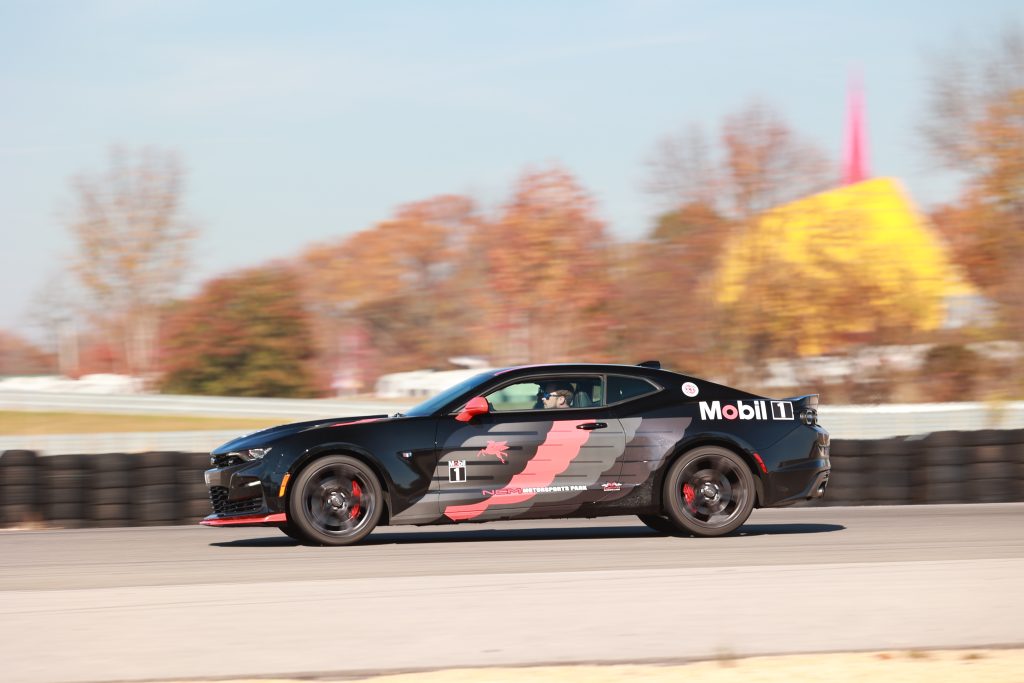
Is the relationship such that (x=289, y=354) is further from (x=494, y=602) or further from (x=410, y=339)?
(x=494, y=602)

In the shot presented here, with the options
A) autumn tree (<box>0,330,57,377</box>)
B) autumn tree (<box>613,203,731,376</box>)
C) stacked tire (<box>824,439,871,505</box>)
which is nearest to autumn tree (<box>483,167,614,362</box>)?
autumn tree (<box>613,203,731,376</box>)

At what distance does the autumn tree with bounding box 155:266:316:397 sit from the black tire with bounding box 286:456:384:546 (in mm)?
45000

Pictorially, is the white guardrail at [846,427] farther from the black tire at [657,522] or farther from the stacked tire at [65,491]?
the black tire at [657,522]

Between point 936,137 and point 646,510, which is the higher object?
point 936,137

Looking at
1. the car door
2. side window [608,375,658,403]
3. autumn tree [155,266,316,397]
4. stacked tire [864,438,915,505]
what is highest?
autumn tree [155,266,316,397]

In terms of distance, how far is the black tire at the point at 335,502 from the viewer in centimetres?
940

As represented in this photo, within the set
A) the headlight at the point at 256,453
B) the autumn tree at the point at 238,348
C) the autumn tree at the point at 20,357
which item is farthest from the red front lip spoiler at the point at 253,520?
the autumn tree at the point at 20,357

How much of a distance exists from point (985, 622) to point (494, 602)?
250 centimetres

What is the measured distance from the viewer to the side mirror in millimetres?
9594

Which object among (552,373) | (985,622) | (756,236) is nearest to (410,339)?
(756,236)

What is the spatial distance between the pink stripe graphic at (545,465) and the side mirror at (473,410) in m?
0.52

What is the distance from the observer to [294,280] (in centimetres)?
5841

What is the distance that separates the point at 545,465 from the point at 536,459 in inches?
3.3

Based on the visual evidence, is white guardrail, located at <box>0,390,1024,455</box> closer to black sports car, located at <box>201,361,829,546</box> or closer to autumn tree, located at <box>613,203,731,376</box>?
black sports car, located at <box>201,361,829,546</box>
